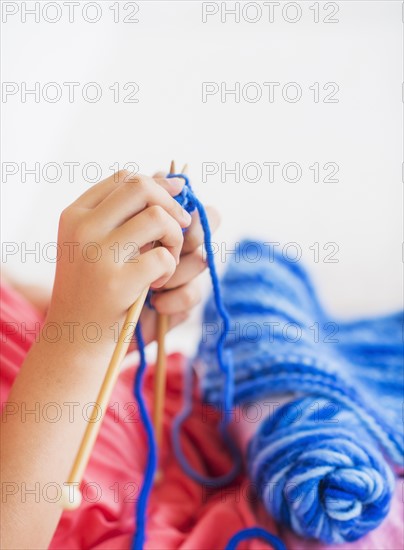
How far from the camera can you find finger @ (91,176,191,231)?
45cm

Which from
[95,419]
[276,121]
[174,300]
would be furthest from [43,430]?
[276,121]

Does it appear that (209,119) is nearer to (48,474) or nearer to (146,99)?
(146,99)

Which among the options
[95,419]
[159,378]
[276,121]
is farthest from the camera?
[276,121]

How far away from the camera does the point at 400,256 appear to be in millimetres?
1025

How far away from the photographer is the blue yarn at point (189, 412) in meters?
0.53

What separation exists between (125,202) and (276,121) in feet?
2.34

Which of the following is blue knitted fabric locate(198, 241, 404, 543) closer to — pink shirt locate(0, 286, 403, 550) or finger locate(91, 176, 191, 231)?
pink shirt locate(0, 286, 403, 550)

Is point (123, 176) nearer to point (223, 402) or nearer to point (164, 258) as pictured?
point (164, 258)

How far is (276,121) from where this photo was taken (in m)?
1.10

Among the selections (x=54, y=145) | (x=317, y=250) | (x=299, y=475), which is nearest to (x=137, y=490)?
(x=299, y=475)

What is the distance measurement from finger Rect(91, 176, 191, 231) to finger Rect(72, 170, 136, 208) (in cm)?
2

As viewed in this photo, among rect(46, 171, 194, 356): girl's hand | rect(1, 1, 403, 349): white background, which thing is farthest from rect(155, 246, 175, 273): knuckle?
rect(1, 1, 403, 349): white background

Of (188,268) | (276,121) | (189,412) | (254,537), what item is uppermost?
(276,121)

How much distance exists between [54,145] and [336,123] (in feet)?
1.67
